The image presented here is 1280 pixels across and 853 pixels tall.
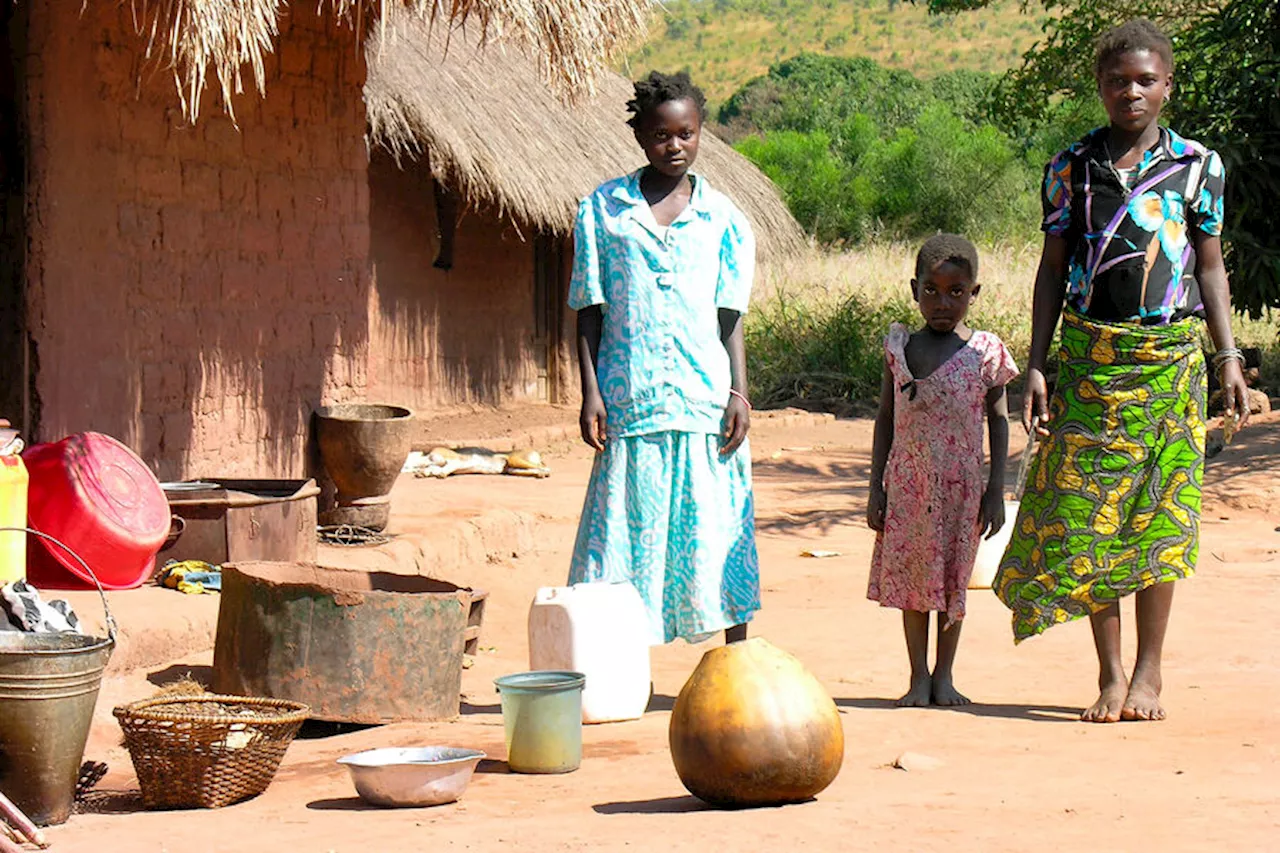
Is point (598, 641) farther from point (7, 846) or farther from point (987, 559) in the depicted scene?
point (987, 559)

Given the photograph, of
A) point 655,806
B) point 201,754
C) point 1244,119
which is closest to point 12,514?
point 201,754

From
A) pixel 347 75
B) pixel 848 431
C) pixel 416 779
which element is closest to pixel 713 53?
pixel 848 431

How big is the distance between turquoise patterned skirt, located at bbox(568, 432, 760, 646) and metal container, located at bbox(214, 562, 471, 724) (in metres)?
0.48

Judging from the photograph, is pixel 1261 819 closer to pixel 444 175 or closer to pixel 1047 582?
pixel 1047 582

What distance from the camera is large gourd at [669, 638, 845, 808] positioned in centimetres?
344

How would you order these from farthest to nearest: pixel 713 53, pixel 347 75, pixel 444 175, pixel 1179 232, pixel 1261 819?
pixel 713 53, pixel 444 175, pixel 347 75, pixel 1179 232, pixel 1261 819

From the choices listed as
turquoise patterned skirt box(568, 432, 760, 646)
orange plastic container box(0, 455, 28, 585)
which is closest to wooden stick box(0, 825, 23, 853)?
orange plastic container box(0, 455, 28, 585)

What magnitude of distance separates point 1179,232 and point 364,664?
245 centimetres

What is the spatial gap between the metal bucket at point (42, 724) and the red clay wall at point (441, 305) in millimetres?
7833

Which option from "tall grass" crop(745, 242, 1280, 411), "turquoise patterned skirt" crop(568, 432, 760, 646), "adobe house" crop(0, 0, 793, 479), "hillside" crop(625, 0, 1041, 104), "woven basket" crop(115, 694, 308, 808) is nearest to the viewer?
"woven basket" crop(115, 694, 308, 808)

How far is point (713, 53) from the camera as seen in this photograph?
59.3m

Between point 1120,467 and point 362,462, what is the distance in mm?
3709

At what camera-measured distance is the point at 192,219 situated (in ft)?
21.8

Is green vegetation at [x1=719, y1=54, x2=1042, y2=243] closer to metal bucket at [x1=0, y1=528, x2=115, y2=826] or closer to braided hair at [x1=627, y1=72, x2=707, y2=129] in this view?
braided hair at [x1=627, y1=72, x2=707, y2=129]
